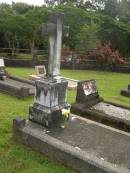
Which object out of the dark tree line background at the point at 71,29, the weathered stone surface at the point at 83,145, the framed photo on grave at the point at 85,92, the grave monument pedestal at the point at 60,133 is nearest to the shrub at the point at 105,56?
the dark tree line background at the point at 71,29

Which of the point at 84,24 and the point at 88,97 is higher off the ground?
the point at 84,24

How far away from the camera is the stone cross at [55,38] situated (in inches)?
320

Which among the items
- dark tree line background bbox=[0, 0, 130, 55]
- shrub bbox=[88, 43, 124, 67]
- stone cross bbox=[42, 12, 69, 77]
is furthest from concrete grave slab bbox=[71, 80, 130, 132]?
dark tree line background bbox=[0, 0, 130, 55]

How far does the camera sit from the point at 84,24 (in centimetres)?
2634

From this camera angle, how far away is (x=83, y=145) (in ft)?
24.3

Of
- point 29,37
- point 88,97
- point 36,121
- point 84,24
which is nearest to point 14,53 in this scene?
point 29,37

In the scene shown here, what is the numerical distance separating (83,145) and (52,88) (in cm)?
174

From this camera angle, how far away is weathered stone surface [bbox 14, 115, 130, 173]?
6.63 meters

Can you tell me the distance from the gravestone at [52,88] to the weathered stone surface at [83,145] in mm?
288

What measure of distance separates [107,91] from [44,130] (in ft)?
25.9

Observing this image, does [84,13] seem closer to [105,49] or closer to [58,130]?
[105,49]

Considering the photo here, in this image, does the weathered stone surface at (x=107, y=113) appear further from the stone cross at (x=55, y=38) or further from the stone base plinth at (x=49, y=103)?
the stone cross at (x=55, y=38)

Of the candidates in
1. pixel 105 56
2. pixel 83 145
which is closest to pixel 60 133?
pixel 83 145

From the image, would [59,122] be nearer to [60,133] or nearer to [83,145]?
[60,133]
